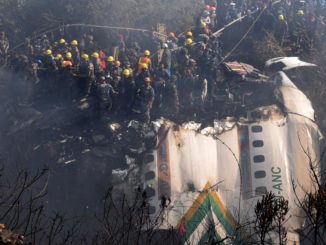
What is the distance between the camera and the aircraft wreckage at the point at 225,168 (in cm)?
1877

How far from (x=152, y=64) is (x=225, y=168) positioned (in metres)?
6.66

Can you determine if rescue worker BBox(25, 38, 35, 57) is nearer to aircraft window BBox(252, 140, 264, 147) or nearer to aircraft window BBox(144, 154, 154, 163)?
aircraft window BBox(144, 154, 154, 163)

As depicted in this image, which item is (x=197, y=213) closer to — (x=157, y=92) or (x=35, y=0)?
(x=157, y=92)

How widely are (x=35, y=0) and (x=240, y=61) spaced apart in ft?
36.8

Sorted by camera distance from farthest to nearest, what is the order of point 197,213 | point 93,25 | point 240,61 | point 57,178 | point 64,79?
point 93,25
point 240,61
point 64,79
point 57,178
point 197,213

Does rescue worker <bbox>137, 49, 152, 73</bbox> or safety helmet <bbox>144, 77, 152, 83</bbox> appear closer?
safety helmet <bbox>144, 77, 152, 83</bbox>

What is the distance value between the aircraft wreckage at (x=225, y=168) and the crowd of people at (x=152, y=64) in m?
1.32

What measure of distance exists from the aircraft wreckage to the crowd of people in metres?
1.32

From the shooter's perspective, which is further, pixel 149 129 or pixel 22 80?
pixel 22 80

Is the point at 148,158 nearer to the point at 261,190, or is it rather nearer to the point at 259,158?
the point at 259,158

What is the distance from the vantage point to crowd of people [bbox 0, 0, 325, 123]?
70.0 ft

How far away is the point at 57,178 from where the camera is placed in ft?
66.9

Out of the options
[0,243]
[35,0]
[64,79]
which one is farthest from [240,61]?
[0,243]

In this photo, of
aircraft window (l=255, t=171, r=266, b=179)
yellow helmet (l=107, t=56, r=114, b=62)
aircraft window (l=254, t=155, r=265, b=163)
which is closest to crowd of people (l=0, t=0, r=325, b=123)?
yellow helmet (l=107, t=56, r=114, b=62)
